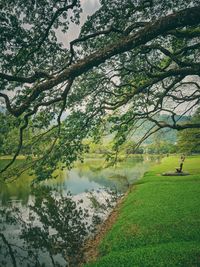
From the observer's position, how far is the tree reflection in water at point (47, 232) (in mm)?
17688

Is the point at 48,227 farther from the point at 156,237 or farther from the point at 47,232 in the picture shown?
the point at 156,237

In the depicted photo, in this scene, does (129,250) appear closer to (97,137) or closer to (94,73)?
(97,137)

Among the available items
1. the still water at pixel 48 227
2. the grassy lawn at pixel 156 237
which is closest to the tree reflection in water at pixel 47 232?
the still water at pixel 48 227

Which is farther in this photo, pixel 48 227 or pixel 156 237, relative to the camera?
pixel 48 227

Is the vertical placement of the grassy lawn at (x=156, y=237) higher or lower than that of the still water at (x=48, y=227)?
higher

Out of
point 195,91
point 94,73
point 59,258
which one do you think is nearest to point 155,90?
point 195,91

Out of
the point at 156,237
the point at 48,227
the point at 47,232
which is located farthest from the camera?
the point at 48,227

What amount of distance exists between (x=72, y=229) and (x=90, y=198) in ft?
46.3

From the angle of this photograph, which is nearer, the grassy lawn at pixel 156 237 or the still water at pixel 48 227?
the grassy lawn at pixel 156 237

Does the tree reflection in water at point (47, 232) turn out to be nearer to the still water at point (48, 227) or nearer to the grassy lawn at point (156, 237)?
the still water at point (48, 227)

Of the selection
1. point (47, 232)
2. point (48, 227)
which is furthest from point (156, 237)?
point (48, 227)

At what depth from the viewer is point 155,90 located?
1978 centimetres

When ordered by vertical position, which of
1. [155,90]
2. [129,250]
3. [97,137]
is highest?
[155,90]

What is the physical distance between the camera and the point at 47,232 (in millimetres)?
22578
